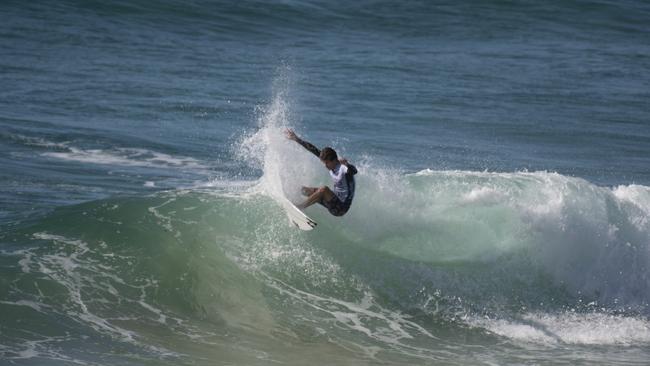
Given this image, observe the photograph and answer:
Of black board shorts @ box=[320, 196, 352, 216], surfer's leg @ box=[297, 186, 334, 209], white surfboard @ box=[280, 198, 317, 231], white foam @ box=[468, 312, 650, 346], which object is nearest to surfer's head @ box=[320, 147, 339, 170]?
surfer's leg @ box=[297, 186, 334, 209]

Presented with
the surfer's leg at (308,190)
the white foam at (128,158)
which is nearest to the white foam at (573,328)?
the surfer's leg at (308,190)

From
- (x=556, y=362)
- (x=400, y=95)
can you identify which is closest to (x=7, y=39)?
(x=400, y=95)

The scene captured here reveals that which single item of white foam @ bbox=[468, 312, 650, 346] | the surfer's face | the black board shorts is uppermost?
the surfer's face

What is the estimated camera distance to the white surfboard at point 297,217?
12.7 metres

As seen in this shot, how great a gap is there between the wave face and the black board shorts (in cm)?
114

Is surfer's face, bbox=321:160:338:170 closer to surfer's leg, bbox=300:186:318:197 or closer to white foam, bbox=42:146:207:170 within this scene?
surfer's leg, bbox=300:186:318:197

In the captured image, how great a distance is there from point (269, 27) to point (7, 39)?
9.39m

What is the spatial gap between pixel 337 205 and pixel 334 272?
4.34 feet

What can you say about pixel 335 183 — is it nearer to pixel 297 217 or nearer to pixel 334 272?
pixel 297 217

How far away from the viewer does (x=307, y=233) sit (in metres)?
14.1

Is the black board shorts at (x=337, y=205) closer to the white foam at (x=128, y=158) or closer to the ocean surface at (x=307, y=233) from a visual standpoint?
the ocean surface at (x=307, y=233)

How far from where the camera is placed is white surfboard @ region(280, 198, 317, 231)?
500 inches

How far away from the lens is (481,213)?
15.1 m

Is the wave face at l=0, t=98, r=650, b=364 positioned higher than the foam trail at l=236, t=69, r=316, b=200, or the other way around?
the foam trail at l=236, t=69, r=316, b=200
